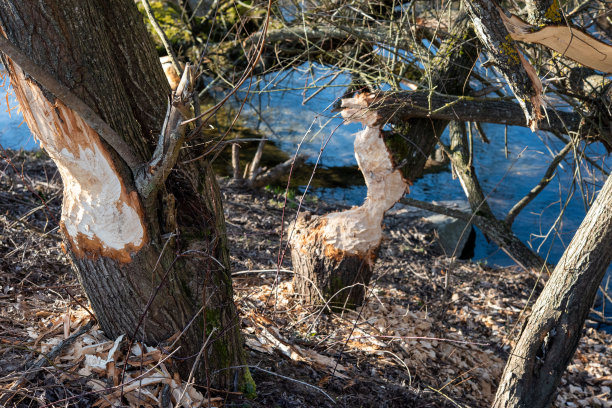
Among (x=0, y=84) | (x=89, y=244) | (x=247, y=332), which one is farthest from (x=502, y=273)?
(x=0, y=84)

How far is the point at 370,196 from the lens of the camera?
4031 millimetres

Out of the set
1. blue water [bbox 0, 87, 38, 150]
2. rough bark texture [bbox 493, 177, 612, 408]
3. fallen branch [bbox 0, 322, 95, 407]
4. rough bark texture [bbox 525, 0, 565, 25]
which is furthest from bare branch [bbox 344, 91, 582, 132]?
blue water [bbox 0, 87, 38, 150]

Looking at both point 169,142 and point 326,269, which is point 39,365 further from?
point 326,269

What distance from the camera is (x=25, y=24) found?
6.26 feet

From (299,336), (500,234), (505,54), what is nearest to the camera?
(505,54)

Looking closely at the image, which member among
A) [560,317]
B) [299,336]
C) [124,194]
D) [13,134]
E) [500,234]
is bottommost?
[299,336]

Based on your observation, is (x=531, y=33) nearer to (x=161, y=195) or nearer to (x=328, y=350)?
(x=161, y=195)

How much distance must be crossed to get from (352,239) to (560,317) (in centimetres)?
160

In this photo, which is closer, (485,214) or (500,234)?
(500,234)

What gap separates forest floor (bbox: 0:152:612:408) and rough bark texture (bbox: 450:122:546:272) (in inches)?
22.7

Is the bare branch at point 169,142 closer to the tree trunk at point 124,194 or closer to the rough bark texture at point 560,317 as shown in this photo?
the tree trunk at point 124,194

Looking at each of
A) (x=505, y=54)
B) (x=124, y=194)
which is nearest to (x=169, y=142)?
(x=124, y=194)

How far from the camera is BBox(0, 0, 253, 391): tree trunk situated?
6.53 feet

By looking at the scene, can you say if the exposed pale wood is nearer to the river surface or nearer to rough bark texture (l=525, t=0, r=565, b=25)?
rough bark texture (l=525, t=0, r=565, b=25)
